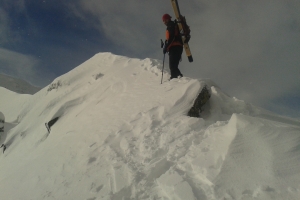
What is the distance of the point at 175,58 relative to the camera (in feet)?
23.1

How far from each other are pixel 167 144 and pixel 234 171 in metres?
1.46

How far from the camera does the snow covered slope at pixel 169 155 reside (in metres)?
2.61

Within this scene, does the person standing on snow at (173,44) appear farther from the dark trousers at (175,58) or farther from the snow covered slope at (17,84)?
the snow covered slope at (17,84)

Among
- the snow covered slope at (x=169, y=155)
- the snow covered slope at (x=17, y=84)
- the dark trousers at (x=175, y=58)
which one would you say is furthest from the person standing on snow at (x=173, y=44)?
the snow covered slope at (x=17, y=84)

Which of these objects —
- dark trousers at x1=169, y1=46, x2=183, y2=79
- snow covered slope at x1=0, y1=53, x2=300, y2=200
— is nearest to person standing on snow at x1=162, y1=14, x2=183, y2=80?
dark trousers at x1=169, y1=46, x2=183, y2=79

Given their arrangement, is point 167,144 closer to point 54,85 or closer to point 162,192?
point 162,192

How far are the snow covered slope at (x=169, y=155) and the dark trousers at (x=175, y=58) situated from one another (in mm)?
585

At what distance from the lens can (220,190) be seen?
251 centimetres

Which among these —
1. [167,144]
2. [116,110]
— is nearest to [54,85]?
[116,110]

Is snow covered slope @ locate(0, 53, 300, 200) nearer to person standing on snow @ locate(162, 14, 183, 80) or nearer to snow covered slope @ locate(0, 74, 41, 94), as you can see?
person standing on snow @ locate(162, 14, 183, 80)

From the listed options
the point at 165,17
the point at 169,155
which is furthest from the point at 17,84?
the point at 169,155

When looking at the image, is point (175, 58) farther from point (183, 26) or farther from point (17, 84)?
point (17, 84)

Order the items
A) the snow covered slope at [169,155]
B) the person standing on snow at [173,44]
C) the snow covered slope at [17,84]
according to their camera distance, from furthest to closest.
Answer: the snow covered slope at [17,84] < the person standing on snow at [173,44] < the snow covered slope at [169,155]

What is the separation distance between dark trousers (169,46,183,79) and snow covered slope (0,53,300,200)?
0.59m
